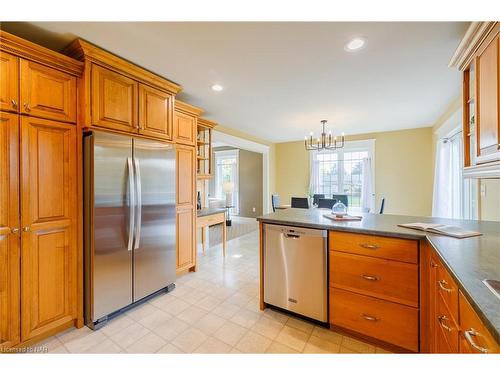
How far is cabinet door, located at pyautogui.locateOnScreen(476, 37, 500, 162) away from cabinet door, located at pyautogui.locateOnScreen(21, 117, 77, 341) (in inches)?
115

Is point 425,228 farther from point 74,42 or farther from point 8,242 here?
point 74,42

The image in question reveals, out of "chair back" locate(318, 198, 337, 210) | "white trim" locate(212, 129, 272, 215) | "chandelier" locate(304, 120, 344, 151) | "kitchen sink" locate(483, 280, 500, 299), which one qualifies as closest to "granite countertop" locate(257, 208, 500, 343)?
"kitchen sink" locate(483, 280, 500, 299)

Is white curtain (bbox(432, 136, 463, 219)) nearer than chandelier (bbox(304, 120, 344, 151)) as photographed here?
Yes

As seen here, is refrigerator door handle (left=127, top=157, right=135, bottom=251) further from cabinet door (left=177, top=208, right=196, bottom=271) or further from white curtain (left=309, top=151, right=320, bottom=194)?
white curtain (left=309, top=151, right=320, bottom=194)

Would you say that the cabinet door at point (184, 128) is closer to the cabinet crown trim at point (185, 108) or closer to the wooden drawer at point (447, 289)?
the cabinet crown trim at point (185, 108)

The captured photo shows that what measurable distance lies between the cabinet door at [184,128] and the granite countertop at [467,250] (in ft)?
5.14

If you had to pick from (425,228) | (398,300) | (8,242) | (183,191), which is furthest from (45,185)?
(425,228)

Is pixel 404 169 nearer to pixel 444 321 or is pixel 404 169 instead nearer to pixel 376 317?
pixel 376 317

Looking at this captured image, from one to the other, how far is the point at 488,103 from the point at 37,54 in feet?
10.0

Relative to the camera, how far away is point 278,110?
3672mm

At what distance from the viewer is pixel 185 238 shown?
2943mm

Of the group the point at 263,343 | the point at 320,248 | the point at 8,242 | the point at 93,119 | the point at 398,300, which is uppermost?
the point at 93,119

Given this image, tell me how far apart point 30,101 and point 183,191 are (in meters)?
1.62

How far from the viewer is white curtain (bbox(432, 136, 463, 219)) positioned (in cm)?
368
